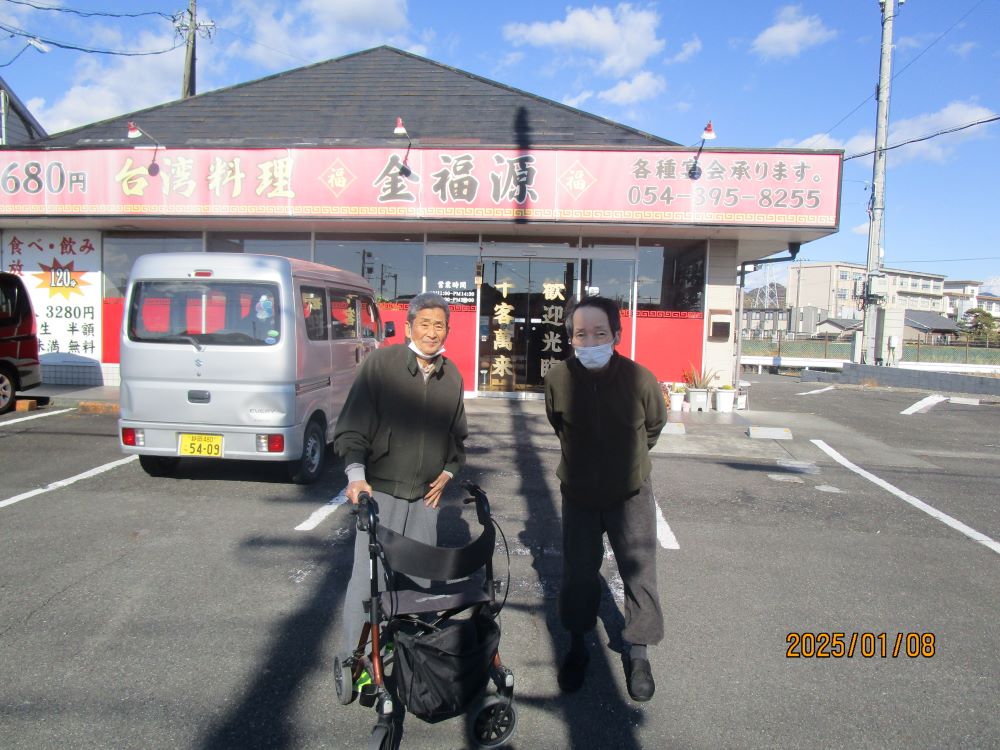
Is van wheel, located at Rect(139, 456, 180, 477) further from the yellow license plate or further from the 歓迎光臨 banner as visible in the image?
the 歓迎光臨 banner

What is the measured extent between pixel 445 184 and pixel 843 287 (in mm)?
78140

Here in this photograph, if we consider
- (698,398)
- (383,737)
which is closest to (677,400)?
(698,398)

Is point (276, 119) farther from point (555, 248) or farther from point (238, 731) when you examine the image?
point (238, 731)

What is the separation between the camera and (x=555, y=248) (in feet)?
38.7

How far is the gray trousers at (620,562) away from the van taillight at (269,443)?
331cm

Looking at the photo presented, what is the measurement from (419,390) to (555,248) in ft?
30.7

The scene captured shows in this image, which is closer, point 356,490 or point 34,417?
point 356,490

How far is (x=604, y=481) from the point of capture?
2889mm

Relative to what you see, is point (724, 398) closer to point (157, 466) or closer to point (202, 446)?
point (202, 446)

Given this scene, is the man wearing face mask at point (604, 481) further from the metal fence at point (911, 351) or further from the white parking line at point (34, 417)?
the metal fence at point (911, 351)

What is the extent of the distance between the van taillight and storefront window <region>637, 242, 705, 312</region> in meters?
7.88

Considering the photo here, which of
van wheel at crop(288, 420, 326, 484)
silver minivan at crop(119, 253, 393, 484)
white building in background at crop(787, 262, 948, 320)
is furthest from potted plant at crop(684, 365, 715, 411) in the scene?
white building in background at crop(787, 262, 948, 320)

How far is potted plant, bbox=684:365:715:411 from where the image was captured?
11312 mm

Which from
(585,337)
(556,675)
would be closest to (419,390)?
(585,337)
